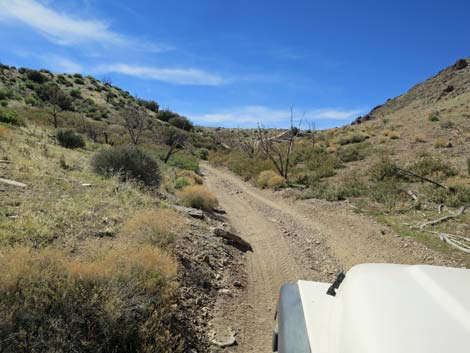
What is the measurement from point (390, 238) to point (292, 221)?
124 inches

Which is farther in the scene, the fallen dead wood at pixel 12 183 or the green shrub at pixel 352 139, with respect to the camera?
the green shrub at pixel 352 139

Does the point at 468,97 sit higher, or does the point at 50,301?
the point at 468,97

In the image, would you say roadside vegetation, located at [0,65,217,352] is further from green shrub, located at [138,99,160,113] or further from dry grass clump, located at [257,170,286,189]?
green shrub, located at [138,99,160,113]

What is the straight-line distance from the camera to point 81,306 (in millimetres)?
3375

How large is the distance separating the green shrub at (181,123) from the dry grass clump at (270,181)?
36.9m

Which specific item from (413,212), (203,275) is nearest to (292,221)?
(413,212)

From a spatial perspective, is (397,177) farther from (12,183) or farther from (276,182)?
(12,183)

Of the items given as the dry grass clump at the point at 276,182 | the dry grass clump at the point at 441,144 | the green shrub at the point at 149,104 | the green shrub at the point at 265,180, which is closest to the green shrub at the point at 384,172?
the dry grass clump at the point at 276,182

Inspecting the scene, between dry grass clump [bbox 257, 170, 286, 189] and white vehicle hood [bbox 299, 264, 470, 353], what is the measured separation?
47.2 ft

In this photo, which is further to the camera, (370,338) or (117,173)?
(117,173)

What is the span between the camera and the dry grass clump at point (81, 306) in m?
2.95

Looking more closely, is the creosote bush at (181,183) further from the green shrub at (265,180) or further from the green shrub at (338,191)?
the green shrub at (338,191)

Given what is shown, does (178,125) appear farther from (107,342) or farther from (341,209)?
(107,342)

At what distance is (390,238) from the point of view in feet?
29.1
